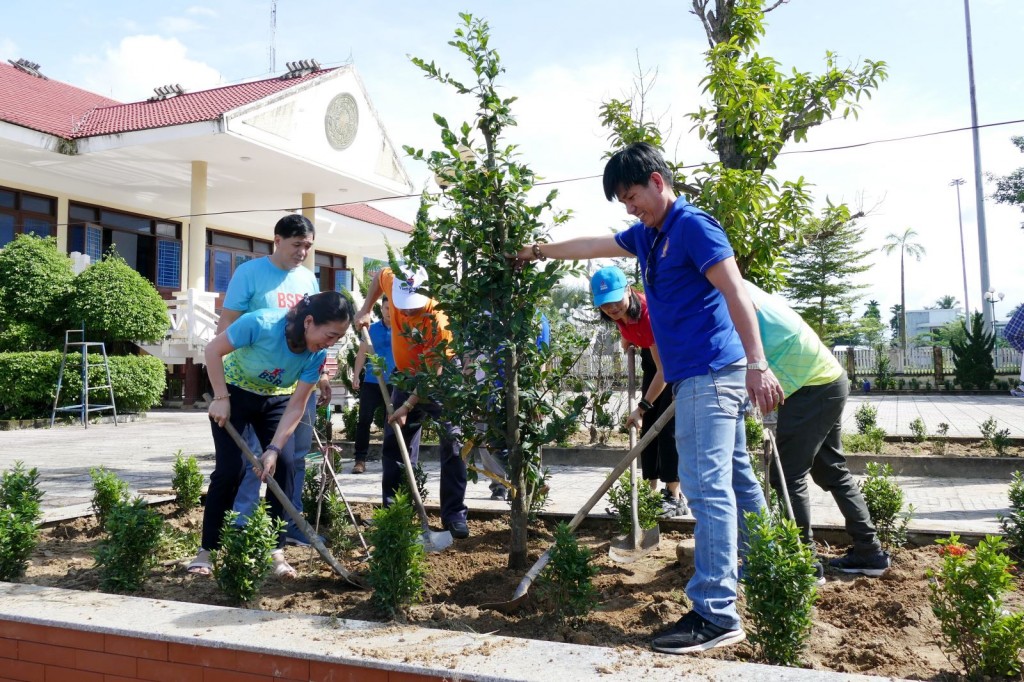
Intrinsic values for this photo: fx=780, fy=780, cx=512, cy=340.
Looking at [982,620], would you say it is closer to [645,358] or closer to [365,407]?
[645,358]

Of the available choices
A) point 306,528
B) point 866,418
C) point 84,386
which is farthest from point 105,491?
point 84,386

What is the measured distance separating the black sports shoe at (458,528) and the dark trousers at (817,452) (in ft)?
5.42

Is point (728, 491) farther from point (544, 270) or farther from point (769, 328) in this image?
point (544, 270)

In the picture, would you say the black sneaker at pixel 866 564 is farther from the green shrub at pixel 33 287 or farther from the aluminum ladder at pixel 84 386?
the green shrub at pixel 33 287

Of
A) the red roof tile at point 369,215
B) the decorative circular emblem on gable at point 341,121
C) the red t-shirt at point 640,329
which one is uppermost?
the decorative circular emblem on gable at point 341,121

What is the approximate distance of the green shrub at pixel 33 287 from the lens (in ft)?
45.5

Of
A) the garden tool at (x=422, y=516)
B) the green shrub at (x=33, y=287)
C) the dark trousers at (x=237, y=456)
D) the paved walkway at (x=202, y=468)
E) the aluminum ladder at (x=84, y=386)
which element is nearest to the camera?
the dark trousers at (x=237, y=456)

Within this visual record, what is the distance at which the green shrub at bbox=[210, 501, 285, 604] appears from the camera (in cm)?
290

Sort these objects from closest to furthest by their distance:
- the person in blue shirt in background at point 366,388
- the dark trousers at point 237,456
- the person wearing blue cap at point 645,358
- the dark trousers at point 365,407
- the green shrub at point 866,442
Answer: the dark trousers at point 237,456, the person wearing blue cap at point 645,358, the person in blue shirt in background at point 366,388, the dark trousers at point 365,407, the green shrub at point 866,442

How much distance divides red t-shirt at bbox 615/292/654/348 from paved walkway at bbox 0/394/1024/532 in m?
1.10

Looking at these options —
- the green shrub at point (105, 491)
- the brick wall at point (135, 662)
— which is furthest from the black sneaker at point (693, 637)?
the green shrub at point (105, 491)

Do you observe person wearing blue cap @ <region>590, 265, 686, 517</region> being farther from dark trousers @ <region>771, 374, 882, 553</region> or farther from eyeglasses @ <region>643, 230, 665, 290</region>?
dark trousers @ <region>771, 374, 882, 553</region>

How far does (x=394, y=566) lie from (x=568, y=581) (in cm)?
63

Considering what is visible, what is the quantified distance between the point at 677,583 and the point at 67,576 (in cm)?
266
